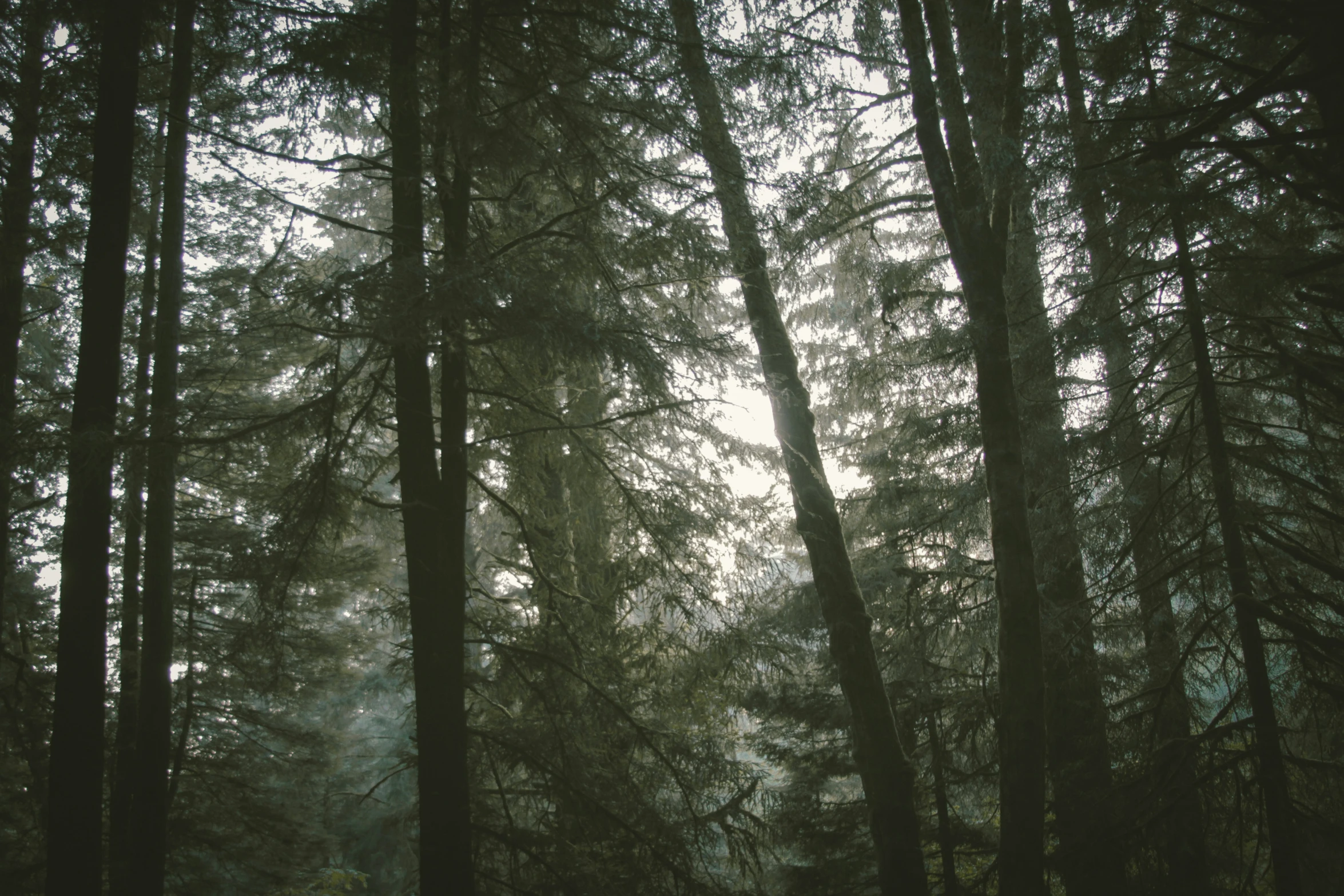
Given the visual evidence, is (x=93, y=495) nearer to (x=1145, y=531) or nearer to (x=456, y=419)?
(x=456, y=419)

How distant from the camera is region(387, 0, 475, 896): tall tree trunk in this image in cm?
541

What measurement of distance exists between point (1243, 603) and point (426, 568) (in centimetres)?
539

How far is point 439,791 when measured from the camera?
5.48 m

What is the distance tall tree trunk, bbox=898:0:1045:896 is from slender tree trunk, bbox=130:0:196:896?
20.9ft

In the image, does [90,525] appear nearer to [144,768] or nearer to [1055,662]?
[144,768]

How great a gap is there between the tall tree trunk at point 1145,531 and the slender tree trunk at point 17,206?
8271 mm

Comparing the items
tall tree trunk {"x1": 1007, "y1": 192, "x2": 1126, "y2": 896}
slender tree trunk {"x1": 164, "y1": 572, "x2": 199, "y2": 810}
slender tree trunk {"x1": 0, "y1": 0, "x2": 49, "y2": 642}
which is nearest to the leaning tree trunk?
tall tree trunk {"x1": 1007, "y1": 192, "x2": 1126, "y2": 896}

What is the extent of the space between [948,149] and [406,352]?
202 inches

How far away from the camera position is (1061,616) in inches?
295

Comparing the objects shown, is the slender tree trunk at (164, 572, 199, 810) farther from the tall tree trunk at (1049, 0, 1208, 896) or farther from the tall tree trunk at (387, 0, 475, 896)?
the tall tree trunk at (1049, 0, 1208, 896)

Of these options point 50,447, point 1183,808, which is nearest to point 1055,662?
point 1183,808

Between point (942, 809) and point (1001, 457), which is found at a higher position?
point (1001, 457)

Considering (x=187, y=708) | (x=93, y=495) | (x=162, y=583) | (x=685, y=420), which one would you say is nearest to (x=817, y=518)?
(x=685, y=420)

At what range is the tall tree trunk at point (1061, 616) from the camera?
22.9 ft
